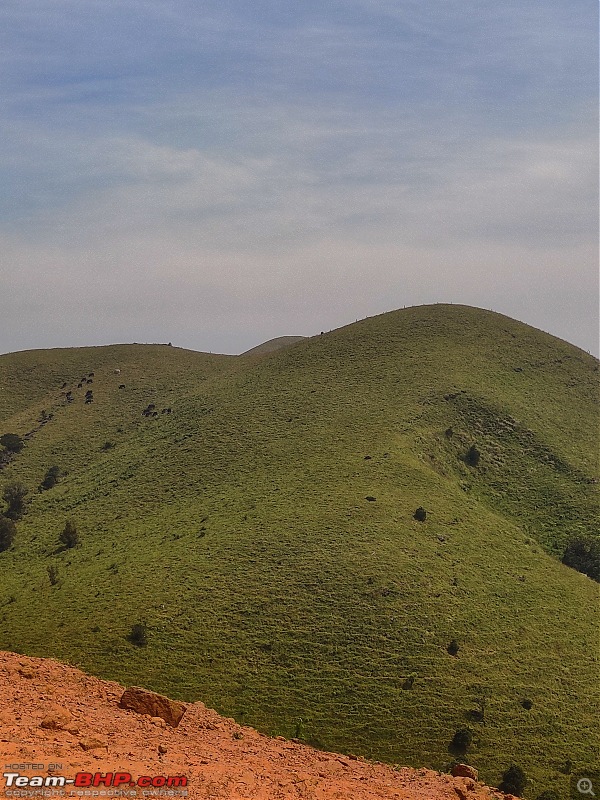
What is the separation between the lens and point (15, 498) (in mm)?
75750

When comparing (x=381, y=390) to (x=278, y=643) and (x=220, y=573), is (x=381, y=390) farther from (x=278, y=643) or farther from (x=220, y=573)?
(x=278, y=643)

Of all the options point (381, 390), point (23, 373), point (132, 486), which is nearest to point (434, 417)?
point (381, 390)

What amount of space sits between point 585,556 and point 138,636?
41.7 meters

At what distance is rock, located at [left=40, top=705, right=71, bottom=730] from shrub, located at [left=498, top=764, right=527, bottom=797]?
2258cm

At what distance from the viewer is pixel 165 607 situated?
4394 centimetres

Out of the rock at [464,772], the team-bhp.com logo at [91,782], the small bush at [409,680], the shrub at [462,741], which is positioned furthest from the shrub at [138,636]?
the team-bhp.com logo at [91,782]

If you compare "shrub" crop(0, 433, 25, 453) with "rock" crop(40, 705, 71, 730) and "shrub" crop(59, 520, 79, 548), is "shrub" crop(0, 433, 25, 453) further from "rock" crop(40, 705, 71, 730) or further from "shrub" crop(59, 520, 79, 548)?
"rock" crop(40, 705, 71, 730)

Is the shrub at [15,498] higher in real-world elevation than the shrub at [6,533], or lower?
higher

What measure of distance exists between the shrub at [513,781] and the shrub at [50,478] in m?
64.5

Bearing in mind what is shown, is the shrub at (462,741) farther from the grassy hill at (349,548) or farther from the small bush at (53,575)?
the small bush at (53,575)

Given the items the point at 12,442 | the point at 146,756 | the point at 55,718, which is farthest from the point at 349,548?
the point at 12,442

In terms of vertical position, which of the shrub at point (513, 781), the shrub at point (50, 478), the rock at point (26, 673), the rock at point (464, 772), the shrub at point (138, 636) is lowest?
the shrub at point (513, 781)

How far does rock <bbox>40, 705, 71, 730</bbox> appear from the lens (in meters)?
18.8

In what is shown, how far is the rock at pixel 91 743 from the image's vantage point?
17375 millimetres
